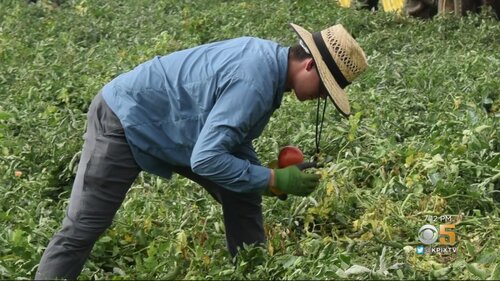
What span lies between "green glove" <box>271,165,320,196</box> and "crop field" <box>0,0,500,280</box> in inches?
10.7

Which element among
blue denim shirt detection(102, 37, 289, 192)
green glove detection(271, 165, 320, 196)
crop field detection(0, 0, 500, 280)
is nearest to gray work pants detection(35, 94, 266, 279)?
blue denim shirt detection(102, 37, 289, 192)

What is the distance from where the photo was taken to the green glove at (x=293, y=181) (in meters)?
3.84

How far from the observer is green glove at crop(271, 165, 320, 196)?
3.84m

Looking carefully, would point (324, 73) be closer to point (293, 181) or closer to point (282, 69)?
point (282, 69)

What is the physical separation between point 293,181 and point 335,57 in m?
0.51

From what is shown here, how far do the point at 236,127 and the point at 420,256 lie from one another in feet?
4.04

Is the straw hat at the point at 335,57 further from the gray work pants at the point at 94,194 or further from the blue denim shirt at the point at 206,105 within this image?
the gray work pants at the point at 94,194

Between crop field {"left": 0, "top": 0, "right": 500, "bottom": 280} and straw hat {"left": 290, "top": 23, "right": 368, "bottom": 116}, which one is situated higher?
straw hat {"left": 290, "top": 23, "right": 368, "bottom": 116}

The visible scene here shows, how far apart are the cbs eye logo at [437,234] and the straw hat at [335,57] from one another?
0.92 m

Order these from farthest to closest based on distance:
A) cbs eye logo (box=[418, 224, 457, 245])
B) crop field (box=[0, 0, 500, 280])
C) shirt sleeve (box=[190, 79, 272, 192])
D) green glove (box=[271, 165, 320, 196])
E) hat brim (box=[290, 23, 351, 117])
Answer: cbs eye logo (box=[418, 224, 457, 245]), crop field (box=[0, 0, 500, 280]), green glove (box=[271, 165, 320, 196]), hat brim (box=[290, 23, 351, 117]), shirt sleeve (box=[190, 79, 272, 192])

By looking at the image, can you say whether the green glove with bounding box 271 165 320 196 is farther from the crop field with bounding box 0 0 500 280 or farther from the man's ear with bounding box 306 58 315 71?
the man's ear with bounding box 306 58 315 71

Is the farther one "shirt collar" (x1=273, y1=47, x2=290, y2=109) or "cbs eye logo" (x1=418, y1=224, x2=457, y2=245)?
"cbs eye logo" (x1=418, y1=224, x2=457, y2=245)

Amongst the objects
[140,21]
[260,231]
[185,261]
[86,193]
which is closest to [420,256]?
[260,231]

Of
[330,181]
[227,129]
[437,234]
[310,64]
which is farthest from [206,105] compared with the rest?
[330,181]
